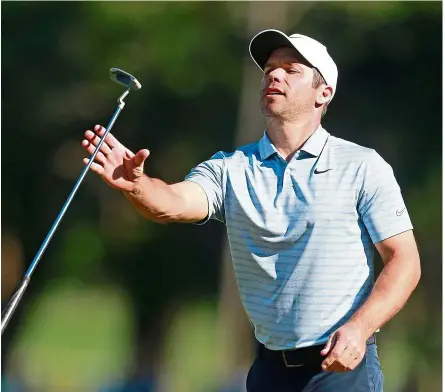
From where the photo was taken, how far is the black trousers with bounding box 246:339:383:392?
4.79 meters

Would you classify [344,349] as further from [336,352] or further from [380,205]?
[380,205]

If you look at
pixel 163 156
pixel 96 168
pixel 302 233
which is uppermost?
pixel 163 156

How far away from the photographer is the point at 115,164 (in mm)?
4551

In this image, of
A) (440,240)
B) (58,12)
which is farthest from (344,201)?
(58,12)

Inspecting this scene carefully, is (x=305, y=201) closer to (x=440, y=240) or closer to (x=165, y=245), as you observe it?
(x=440, y=240)

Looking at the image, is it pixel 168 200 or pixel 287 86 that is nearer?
pixel 168 200

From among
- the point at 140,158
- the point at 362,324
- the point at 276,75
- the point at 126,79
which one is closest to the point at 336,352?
the point at 362,324

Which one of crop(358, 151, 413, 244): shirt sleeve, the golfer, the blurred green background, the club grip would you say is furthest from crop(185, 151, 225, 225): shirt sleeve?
the blurred green background

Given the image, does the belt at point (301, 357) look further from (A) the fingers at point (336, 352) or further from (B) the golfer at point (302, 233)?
(A) the fingers at point (336, 352)

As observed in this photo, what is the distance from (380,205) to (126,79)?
41.7 inches

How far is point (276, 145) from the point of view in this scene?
500 cm

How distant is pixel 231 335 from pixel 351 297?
12.5 metres

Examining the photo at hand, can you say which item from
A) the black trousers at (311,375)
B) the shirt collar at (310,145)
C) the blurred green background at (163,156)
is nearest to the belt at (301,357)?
the black trousers at (311,375)

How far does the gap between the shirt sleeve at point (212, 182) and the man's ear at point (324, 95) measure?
0.45 m
